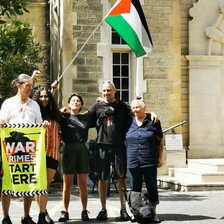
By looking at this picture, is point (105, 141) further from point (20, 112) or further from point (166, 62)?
point (166, 62)

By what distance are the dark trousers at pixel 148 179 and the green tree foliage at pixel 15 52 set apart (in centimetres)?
558

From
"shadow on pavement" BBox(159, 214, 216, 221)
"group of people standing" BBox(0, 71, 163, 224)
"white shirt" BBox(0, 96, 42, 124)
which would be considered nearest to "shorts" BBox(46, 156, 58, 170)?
"group of people standing" BBox(0, 71, 163, 224)

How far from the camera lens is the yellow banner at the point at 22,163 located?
874 centimetres

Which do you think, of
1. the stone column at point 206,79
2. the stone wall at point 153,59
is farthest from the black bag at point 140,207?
the stone column at point 206,79

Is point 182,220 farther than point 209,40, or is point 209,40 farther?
point 209,40

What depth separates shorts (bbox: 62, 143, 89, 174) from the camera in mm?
10031

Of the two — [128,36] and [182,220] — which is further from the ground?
[128,36]

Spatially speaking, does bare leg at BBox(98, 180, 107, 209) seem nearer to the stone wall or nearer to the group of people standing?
the group of people standing

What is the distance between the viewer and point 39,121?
9023 mm

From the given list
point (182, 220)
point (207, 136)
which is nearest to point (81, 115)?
point (182, 220)

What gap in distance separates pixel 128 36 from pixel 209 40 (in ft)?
24.7

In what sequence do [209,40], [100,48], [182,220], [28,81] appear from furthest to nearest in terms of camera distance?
[209,40], [100,48], [182,220], [28,81]

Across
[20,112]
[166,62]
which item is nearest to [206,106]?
[166,62]

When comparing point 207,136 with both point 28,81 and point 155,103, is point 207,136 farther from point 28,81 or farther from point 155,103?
point 28,81
